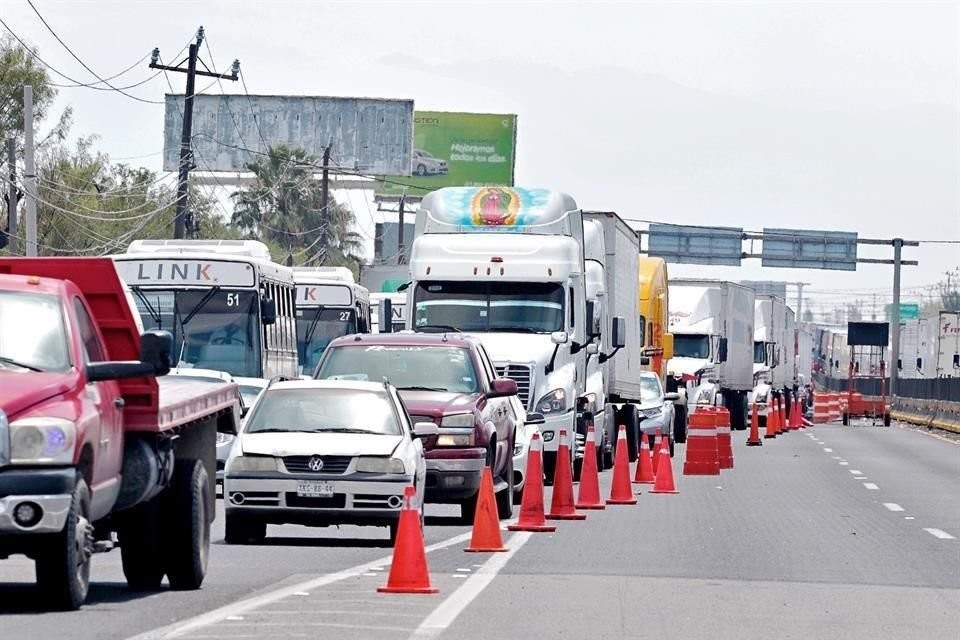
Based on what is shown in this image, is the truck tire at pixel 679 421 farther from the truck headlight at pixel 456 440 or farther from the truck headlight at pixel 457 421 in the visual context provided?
the truck headlight at pixel 456 440

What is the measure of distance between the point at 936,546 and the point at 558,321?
9.96 meters

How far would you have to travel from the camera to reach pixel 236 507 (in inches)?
691

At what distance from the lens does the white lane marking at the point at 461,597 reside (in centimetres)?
1149

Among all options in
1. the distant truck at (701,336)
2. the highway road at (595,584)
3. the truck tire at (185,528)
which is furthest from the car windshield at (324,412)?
the distant truck at (701,336)

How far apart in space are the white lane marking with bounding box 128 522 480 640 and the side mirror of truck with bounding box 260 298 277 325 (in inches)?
615

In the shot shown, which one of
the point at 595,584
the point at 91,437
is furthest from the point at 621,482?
the point at 91,437

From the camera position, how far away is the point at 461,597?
13312 millimetres

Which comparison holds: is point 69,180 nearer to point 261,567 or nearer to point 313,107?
point 313,107

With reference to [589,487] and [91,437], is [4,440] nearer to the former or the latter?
[91,437]

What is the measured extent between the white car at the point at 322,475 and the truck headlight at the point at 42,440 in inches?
228

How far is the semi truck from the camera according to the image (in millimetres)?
27672

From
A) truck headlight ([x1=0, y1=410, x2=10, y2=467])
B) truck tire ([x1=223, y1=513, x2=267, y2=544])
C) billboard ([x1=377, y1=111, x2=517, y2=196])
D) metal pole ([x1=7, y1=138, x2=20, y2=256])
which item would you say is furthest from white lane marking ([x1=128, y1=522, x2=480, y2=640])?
billboard ([x1=377, y1=111, x2=517, y2=196])

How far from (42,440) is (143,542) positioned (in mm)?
2524

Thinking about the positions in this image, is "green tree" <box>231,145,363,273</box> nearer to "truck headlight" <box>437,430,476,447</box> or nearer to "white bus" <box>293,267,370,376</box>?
"white bus" <box>293,267,370,376</box>
